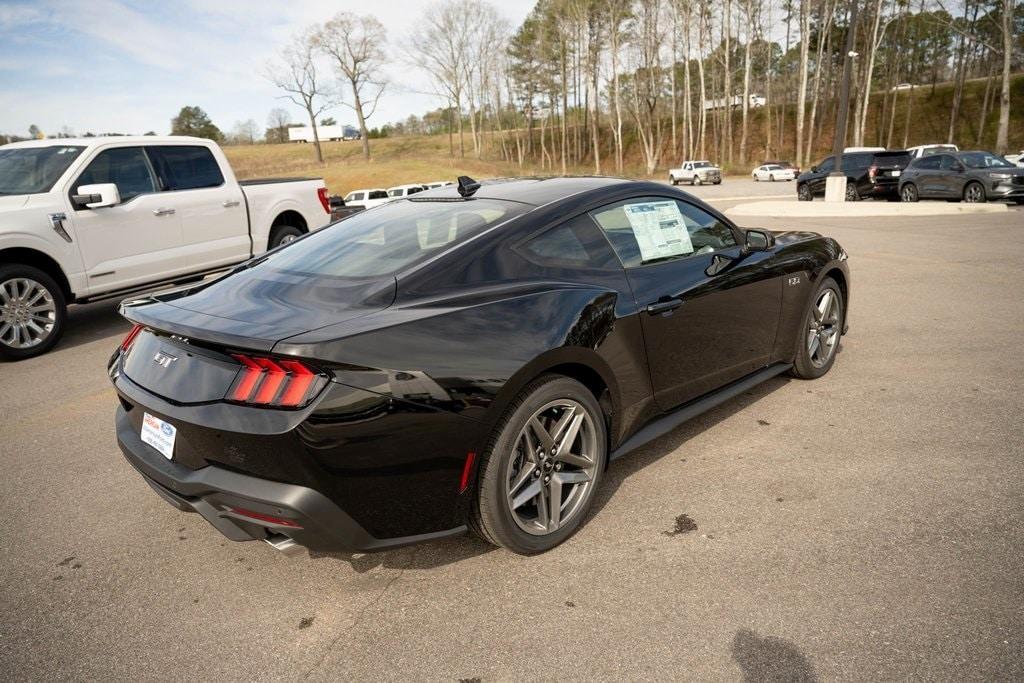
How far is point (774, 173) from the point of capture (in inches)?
1802

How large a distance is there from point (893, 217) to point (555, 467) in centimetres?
1682

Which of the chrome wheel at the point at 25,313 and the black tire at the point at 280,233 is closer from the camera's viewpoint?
the chrome wheel at the point at 25,313

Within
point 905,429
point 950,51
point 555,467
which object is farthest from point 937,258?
point 950,51

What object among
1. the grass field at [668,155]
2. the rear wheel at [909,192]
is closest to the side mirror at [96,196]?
the rear wheel at [909,192]

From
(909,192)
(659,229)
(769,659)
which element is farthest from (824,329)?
(909,192)

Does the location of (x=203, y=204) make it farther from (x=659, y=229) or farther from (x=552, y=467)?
(x=552, y=467)

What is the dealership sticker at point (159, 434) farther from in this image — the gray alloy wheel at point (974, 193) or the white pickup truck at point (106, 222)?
the gray alloy wheel at point (974, 193)

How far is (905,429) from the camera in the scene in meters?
3.79

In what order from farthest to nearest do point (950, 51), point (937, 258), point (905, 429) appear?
point (950, 51)
point (937, 258)
point (905, 429)

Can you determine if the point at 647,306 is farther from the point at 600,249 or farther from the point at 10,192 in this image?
the point at 10,192

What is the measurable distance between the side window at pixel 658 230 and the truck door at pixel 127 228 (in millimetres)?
5803

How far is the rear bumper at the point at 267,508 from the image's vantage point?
213 cm

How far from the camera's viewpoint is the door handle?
3.12m

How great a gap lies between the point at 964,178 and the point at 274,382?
2173 cm
